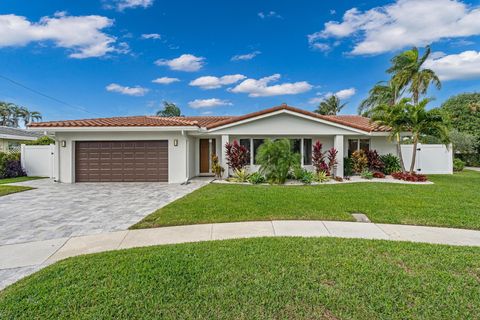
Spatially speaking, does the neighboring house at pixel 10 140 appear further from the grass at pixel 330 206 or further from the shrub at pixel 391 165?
the shrub at pixel 391 165

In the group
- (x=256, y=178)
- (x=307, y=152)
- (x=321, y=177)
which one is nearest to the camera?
(x=256, y=178)

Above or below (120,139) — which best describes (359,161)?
below

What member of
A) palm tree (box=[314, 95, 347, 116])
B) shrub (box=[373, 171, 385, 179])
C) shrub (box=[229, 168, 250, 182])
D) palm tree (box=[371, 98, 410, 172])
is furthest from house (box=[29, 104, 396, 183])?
palm tree (box=[314, 95, 347, 116])

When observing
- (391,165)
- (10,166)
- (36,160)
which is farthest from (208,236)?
(10,166)

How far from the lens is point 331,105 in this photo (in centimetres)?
3950

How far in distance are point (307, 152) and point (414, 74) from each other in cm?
1349

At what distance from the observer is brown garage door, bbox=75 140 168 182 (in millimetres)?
14773

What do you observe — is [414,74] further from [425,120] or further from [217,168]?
[217,168]

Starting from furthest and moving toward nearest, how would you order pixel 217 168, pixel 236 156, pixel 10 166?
1. pixel 10 166
2. pixel 217 168
3. pixel 236 156

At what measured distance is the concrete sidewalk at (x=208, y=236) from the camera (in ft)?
15.7

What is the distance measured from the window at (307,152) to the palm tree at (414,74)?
1183 cm

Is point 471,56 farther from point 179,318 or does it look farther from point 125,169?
point 179,318

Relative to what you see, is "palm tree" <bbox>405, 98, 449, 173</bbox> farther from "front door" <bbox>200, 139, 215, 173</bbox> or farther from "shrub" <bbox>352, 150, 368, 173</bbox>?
"front door" <bbox>200, 139, 215, 173</bbox>

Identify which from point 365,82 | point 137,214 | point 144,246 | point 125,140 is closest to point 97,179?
point 125,140
